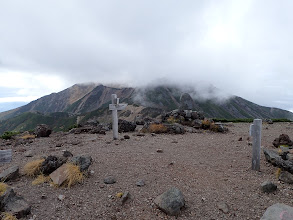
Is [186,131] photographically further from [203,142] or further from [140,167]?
[140,167]

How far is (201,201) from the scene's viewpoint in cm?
519

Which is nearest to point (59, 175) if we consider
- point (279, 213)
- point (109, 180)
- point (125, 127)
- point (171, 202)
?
point (109, 180)

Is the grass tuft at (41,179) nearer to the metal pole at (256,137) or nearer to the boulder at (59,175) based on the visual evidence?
the boulder at (59,175)

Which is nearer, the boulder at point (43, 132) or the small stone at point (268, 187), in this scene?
the small stone at point (268, 187)

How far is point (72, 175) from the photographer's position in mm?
6020

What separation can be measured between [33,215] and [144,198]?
2.46 meters

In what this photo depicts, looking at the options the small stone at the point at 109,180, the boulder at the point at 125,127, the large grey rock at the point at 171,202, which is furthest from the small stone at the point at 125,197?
the boulder at the point at 125,127

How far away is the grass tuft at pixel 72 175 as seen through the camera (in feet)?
19.3

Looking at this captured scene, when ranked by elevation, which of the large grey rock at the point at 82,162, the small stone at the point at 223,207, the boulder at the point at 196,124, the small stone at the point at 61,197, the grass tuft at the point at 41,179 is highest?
the boulder at the point at 196,124

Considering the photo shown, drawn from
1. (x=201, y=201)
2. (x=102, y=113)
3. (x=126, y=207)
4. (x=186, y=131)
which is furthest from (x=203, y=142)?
(x=102, y=113)

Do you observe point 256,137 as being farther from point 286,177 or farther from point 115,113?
point 115,113

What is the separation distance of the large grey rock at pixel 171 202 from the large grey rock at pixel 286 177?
3317 millimetres

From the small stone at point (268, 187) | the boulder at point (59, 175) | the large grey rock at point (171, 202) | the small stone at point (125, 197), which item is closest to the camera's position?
the large grey rock at point (171, 202)

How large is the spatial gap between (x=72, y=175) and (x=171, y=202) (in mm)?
2901
